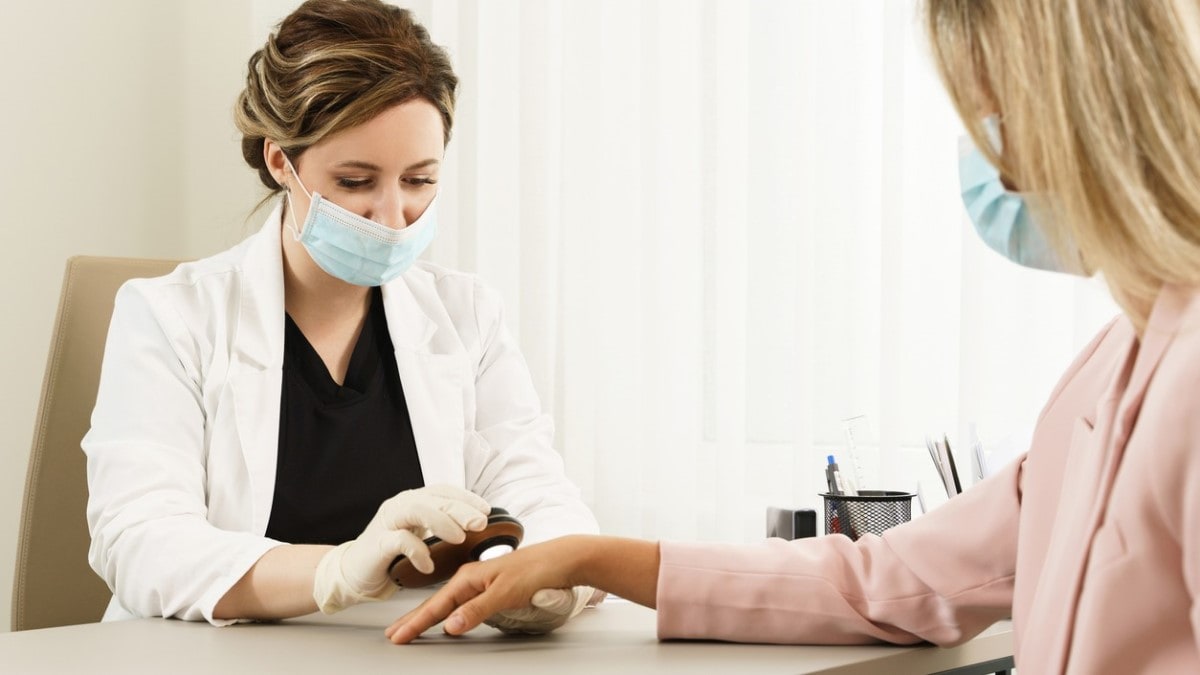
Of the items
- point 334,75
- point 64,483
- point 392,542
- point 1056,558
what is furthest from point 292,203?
point 1056,558

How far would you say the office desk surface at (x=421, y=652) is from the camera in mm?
962

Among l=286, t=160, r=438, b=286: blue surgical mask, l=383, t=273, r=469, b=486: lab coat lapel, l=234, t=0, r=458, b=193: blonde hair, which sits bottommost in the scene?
l=383, t=273, r=469, b=486: lab coat lapel

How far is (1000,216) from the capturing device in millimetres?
885

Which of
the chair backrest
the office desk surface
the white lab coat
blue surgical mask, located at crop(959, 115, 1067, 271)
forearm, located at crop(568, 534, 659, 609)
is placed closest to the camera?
blue surgical mask, located at crop(959, 115, 1067, 271)

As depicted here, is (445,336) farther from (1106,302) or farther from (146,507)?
(1106,302)

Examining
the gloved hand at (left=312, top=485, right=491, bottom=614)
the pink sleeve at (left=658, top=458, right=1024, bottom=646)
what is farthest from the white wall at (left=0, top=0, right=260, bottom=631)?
the pink sleeve at (left=658, top=458, right=1024, bottom=646)

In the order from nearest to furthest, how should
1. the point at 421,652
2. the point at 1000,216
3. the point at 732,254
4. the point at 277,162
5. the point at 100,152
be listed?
the point at 1000,216, the point at 421,652, the point at 277,162, the point at 732,254, the point at 100,152

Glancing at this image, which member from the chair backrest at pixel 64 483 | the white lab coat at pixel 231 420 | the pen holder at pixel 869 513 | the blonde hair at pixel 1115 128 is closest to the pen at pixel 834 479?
the pen holder at pixel 869 513

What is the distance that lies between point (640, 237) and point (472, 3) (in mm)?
709

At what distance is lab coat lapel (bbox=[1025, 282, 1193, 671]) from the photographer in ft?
2.40

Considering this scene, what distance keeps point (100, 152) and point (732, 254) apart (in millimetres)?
1557

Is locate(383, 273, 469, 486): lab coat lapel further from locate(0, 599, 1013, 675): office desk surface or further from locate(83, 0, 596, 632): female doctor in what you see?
locate(0, 599, 1013, 675): office desk surface

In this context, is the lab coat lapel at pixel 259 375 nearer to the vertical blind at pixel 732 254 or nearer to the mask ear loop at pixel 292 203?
the mask ear loop at pixel 292 203

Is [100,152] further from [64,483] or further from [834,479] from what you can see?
[834,479]
